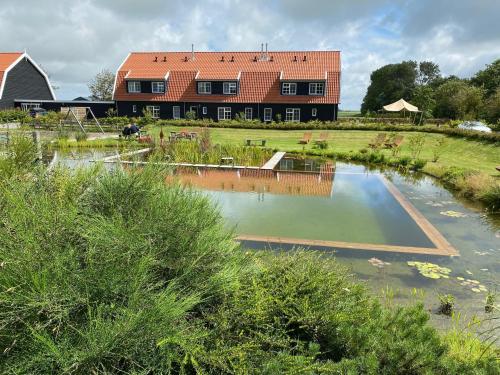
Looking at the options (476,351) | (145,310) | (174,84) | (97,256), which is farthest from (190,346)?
(174,84)

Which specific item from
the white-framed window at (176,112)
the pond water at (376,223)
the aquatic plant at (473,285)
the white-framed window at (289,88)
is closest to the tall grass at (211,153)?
the pond water at (376,223)

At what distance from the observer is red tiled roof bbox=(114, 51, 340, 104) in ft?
128

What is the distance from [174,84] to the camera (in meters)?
40.9

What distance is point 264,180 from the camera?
1307 cm

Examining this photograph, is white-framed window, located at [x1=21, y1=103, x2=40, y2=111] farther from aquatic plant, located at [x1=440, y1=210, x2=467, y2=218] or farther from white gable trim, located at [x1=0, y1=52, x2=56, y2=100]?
aquatic plant, located at [x1=440, y1=210, x2=467, y2=218]

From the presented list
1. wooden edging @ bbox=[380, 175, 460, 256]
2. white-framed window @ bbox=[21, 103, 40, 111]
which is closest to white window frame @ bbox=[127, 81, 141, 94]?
white-framed window @ bbox=[21, 103, 40, 111]

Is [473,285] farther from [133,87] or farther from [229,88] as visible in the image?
[133,87]

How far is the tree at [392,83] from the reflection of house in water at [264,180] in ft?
221

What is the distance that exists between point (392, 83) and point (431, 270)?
7783cm

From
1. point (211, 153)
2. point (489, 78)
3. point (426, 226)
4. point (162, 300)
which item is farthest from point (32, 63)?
point (489, 78)

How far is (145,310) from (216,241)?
899mm

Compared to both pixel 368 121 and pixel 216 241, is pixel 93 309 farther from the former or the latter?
pixel 368 121

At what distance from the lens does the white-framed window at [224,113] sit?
4025 cm

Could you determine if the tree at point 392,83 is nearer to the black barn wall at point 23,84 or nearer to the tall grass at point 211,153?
the black barn wall at point 23,84
